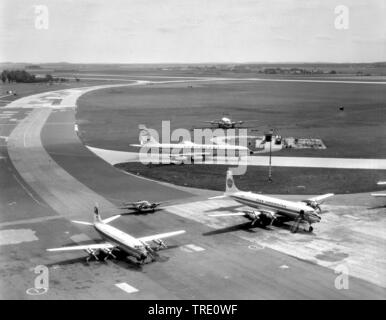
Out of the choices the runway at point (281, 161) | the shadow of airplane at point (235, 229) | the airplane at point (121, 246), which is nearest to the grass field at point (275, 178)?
the runway at point (281, 161)

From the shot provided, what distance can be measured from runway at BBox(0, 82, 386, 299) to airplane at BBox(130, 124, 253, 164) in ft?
59.4

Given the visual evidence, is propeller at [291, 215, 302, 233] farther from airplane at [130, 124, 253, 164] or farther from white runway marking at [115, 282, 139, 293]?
airplane at [130, 124, 253, 164]

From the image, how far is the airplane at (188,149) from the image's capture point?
120 m

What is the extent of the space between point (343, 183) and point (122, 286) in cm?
5833

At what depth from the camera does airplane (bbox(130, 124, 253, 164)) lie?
12025 cm

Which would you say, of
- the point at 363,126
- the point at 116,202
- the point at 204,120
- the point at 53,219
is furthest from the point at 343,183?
the point at 204,120

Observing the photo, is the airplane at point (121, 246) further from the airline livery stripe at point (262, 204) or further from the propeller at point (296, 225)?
the propeller at point (296, 225)

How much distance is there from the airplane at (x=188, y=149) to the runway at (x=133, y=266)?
18.1m

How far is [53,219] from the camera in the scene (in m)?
78.2

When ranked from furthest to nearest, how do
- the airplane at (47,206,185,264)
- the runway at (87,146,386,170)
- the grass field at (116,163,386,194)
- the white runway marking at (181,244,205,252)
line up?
the runway at (87,146,386,170) → the grass field at (116,163,386,194) → the white runway marking at (181,244,205,252) → the airplane at (47,206,185,264)

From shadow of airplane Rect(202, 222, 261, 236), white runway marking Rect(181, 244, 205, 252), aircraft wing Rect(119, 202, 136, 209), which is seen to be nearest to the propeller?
shadow of airplane Rect(202, 222, 261, 236)

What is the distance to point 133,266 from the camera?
195 ft

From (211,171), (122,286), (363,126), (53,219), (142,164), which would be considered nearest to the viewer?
(122,286)
